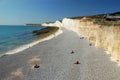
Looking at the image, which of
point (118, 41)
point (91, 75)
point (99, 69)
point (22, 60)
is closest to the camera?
point (91, 75)

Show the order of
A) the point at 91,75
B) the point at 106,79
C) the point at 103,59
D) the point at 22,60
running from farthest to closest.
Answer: the point at 22,60 → the point at 103,59 → the point at 91,75 → the point at 106,79

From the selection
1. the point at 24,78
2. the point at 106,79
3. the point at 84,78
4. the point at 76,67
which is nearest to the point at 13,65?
the point at 24,78

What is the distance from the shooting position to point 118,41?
18.5 metres

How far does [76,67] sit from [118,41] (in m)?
4.40

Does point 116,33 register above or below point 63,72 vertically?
above

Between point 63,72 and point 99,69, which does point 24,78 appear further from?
point 99,69

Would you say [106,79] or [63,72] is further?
[63,72]

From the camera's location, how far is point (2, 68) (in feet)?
60.7

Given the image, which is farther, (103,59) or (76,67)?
(103,59)

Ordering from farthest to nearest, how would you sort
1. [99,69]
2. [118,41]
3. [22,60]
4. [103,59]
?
[22,60] → [103,59] → [118,41] → [99,69]

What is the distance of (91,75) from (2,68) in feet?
26.2

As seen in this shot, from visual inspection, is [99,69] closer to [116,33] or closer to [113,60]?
[113,60]

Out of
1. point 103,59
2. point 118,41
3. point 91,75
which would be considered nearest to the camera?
point 91,75

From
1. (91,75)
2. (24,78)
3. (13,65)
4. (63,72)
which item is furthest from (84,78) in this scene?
(13,65)
